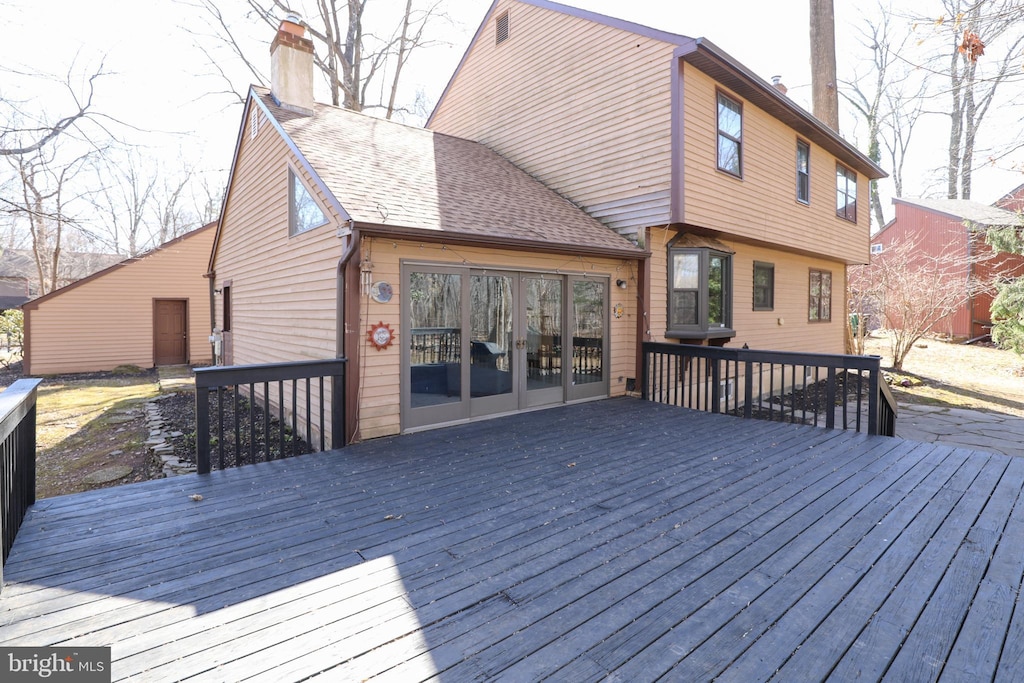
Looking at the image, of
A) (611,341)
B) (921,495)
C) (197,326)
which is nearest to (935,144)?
(611,341)

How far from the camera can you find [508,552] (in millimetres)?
2857

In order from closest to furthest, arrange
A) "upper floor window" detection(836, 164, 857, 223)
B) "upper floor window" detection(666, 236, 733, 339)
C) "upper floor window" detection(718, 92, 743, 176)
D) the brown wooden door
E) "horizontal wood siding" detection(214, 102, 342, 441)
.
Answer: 1. "horizontal wood siding" detection(214, 102, 342, 441)
2. "upper floor window" detection(666, 236, 733, 339)
3. "upper floor window" detection(718, 92, 743, 176)
4. "upper floor window" detection(836, 164, 857, 223)
5. the brown wooden door

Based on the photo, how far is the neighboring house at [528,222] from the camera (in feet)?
18.2

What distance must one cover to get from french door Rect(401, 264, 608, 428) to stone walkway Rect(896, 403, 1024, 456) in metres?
4.71

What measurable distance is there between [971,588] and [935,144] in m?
23.9

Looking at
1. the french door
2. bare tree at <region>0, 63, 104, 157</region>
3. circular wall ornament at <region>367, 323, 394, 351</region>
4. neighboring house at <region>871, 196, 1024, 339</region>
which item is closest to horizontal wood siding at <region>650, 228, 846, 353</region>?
the french door

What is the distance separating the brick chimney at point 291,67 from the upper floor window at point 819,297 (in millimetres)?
→ 11151

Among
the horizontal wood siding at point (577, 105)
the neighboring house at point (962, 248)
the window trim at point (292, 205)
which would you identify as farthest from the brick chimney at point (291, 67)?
the neighboring house at point (962, 248)

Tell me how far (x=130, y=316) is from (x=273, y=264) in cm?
984

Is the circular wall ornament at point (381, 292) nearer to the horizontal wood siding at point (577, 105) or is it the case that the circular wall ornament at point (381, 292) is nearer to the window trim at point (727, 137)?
the horizontal wood siding at point (577, 105)

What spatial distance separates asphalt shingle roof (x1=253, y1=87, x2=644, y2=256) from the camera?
561 cm

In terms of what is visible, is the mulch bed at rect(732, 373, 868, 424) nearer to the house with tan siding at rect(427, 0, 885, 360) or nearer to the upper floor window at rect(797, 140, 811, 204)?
the house with tan siding at rect(427, 0, 885, 360)

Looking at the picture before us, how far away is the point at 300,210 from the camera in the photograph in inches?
266

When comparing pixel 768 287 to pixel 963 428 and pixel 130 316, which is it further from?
pixel 130 316
